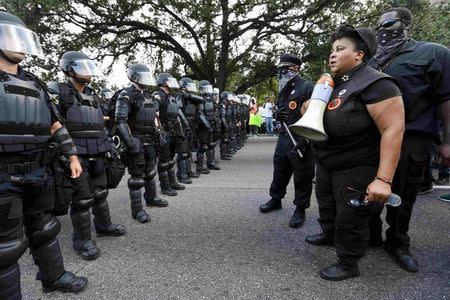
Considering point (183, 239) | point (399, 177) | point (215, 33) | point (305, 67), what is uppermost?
point (215, 33)

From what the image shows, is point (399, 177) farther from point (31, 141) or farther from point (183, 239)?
point (31, 141)

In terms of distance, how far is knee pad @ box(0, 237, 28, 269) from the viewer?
1837 millimetres

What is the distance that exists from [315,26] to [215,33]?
4808 millimetres

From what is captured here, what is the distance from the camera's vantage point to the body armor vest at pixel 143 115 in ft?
12.7

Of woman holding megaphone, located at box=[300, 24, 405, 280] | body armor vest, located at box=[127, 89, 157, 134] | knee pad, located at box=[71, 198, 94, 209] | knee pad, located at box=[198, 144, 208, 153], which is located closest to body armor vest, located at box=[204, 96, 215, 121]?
knee pad, located at box=[198, 144, 208, 153]

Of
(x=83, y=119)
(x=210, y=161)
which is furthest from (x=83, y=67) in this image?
(x=210, y=161)

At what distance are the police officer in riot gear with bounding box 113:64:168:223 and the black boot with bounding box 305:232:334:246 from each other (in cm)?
190

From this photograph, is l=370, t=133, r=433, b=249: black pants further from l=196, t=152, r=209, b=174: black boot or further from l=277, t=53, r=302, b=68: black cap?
l=196, t=152, r=209, b=174: black boot

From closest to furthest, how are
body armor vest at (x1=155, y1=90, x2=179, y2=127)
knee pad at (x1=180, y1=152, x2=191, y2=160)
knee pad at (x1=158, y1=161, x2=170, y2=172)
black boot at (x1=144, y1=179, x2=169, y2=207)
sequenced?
black boot at (x1=144, y1=179, x2=169, y2=207)
knee pad at (x1=158, y1=161, x2=170, y2=172)
body armor vest at (x1=155, y1=90, x2=179, y2=127)
knee pad at (x1=180, y1=152, x2=191, y2=160)

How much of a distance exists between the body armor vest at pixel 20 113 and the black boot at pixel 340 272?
7.28 feet

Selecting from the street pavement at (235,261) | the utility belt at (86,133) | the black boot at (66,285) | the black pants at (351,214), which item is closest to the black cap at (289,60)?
the black pants at (351,214)

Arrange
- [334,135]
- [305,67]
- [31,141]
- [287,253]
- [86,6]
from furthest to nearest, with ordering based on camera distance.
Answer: [305,67] → [86,6] → [287,253] → [334,135] → [31,141]

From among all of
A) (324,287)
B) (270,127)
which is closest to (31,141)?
(324,287)

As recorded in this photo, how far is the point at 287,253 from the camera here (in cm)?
296
